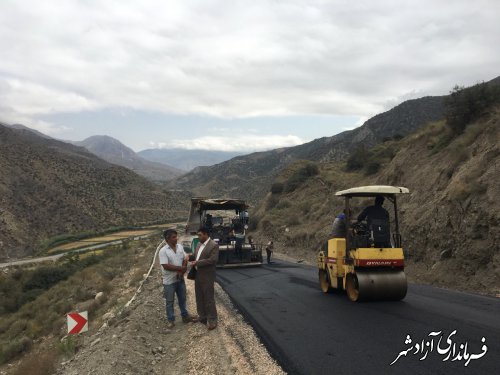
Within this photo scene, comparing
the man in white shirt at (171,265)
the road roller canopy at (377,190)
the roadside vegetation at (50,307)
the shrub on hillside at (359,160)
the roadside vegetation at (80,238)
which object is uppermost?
the shrub on hillside at (359,160)

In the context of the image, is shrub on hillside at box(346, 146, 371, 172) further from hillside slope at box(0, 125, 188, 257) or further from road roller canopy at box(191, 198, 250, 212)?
hillside slope at box(0, 125, 188, 257)

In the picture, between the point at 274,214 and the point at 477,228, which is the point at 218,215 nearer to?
the point at 477,228

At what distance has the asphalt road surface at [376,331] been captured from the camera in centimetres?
566

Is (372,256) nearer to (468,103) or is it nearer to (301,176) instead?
(468,103)

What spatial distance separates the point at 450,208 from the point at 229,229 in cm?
995

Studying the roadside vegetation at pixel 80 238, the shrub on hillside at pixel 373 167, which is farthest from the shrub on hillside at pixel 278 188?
the roadside vegetation at pixel 80 238

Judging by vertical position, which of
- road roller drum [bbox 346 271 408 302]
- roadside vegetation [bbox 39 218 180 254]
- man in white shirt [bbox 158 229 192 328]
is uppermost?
man in white shirt [bbox 158 229 192 328]

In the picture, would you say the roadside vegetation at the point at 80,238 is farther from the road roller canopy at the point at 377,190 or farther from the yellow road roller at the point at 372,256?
the road roller canopy at the point at 377,190

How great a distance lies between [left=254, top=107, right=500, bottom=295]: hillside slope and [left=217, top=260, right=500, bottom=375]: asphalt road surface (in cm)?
361

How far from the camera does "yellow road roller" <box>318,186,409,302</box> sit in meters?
9.12

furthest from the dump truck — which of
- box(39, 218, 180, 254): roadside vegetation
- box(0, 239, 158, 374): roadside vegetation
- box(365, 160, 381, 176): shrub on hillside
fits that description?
box(39, 218, 180, 254): roadside vegetation

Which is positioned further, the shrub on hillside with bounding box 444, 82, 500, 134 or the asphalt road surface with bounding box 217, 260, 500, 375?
A: the shrub on hillside with bounding box 444, 82, 500, 134

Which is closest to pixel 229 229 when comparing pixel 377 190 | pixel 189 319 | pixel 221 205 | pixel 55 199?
pixel 221 205

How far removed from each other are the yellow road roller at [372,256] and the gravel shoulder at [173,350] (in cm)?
266
